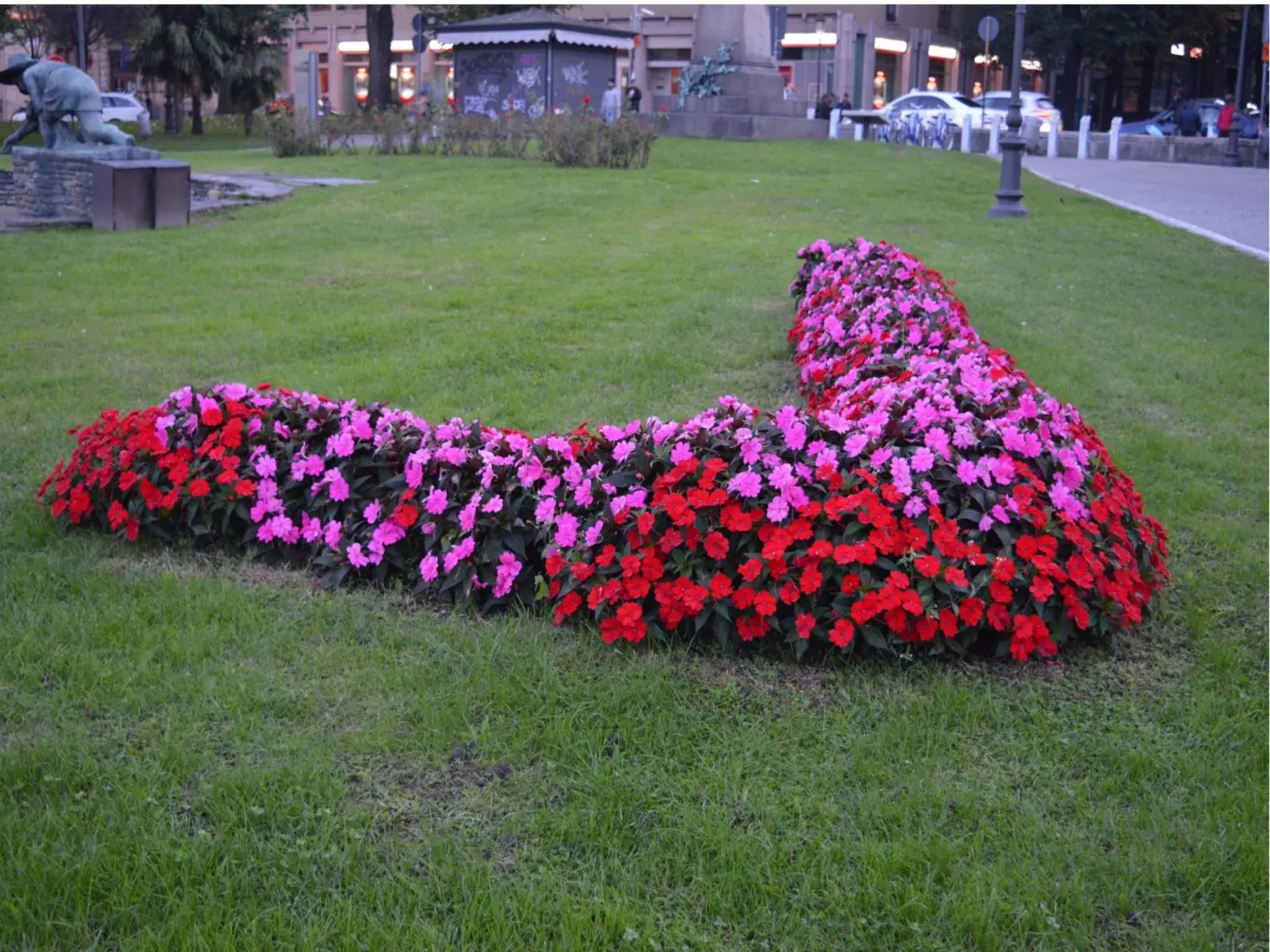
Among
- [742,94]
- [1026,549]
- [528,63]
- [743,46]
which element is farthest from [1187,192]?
[1026,549]

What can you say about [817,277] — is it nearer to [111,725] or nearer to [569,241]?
[569,241]

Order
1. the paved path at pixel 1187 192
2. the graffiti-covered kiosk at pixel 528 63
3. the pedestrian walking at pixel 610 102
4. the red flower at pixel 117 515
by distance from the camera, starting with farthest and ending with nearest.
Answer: the graffiti-covered kiosk at pixel 528 63 → the pedestrian walking at pixel 610 102 → the paved path at pixel 1187 192 → the red flower at pixel 117 515

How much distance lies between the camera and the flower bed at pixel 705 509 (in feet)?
12.8

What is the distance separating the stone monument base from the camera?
50.4ft

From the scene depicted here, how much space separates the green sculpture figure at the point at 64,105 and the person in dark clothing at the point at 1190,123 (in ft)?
119

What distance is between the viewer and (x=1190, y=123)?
42.9m

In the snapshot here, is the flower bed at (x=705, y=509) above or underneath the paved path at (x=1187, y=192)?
underneath

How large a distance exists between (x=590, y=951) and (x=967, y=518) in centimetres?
196

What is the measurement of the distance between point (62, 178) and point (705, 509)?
547 inches

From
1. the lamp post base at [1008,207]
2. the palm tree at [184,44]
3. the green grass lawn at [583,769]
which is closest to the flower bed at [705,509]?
the green grass lawn at [583,769]

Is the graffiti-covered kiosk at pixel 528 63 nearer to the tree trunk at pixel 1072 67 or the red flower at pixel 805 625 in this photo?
the tree trunk at pixel 1072 67

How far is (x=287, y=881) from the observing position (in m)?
2.83

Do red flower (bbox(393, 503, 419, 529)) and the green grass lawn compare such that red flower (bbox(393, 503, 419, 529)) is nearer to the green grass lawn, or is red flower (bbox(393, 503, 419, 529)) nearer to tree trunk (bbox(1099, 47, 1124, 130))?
the green grass lawn

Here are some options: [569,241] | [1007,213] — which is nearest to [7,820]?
[569,241]
